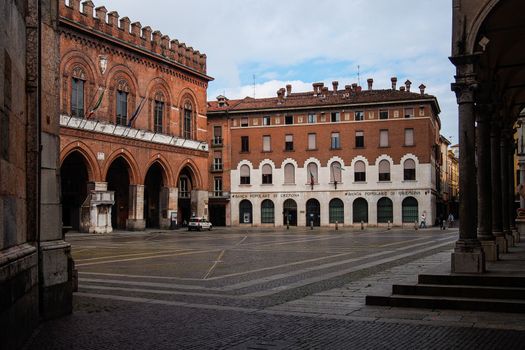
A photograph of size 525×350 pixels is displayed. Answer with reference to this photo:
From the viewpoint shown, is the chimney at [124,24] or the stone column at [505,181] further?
the chimney at [124,24]

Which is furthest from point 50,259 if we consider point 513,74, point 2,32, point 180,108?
point 180,108

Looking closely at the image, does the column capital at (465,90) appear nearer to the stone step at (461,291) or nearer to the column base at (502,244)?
the stone step at (461,291)

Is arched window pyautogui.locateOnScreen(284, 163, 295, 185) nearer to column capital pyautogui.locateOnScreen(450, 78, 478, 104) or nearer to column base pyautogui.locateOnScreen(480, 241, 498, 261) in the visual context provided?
column base pyautogui.locateOnScreen(480, 241, 498, 261)

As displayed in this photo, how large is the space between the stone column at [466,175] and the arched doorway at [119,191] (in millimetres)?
41522

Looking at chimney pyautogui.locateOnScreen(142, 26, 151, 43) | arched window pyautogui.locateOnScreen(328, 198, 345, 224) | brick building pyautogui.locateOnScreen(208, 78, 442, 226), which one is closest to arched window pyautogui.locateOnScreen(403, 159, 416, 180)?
brick building pyautogui.locateOnScreen(208, 78, 442, 226)

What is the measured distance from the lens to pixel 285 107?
6278 cm

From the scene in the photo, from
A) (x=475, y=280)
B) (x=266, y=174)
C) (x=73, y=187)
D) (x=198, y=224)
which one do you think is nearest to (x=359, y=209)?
(x=266, y=174)

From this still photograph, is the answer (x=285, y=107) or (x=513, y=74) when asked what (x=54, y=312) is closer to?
(x=513, y=74)

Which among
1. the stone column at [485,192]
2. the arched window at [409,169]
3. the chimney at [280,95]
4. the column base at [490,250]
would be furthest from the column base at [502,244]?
the chimney at [280,95]

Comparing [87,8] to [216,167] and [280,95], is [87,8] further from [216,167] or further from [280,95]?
[280,95]

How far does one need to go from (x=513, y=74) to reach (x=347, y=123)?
4334 cm

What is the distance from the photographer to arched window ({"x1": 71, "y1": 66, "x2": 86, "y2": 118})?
1694 inches

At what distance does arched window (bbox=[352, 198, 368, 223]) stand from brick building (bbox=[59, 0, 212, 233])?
15.3 m

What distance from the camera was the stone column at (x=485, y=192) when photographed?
1405cm
